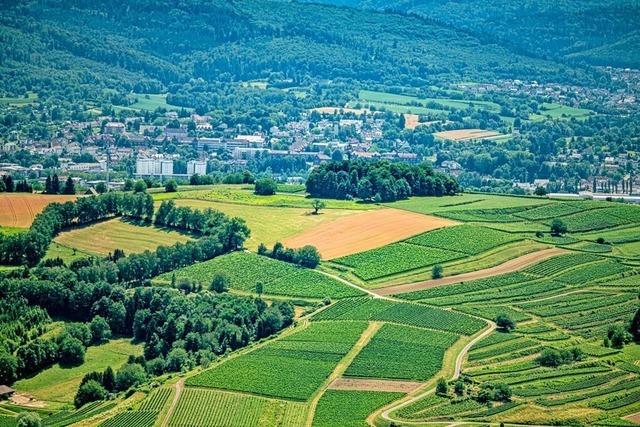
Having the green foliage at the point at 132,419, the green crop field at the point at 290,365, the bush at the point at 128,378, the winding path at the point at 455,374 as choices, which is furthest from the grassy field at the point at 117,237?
the green foliage at the point at 132,419

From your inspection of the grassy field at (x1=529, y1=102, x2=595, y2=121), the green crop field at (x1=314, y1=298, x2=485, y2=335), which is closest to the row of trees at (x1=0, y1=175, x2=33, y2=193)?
the green crop field at (x1=314, y1=298, x2=485, y2=335)

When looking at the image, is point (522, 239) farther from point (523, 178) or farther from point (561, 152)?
point (561, 152)

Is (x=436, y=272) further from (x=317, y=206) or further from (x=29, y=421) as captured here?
(x=29, y=421)

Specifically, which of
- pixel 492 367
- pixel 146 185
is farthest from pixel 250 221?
pixel 492 367

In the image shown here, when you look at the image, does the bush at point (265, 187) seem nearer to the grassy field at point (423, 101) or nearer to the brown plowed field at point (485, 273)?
the brown plowed field at point (485, 273)

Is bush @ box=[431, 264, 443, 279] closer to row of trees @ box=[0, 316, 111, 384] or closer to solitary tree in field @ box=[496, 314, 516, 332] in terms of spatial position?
solitary tree in field @ box=[496, 314, 516, 332]

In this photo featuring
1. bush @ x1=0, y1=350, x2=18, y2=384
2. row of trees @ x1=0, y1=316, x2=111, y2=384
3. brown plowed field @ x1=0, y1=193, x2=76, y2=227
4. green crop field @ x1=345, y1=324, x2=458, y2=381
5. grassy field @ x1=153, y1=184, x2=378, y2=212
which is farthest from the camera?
grassy field @ x1=153, y1=184, x2=378, y2=212
